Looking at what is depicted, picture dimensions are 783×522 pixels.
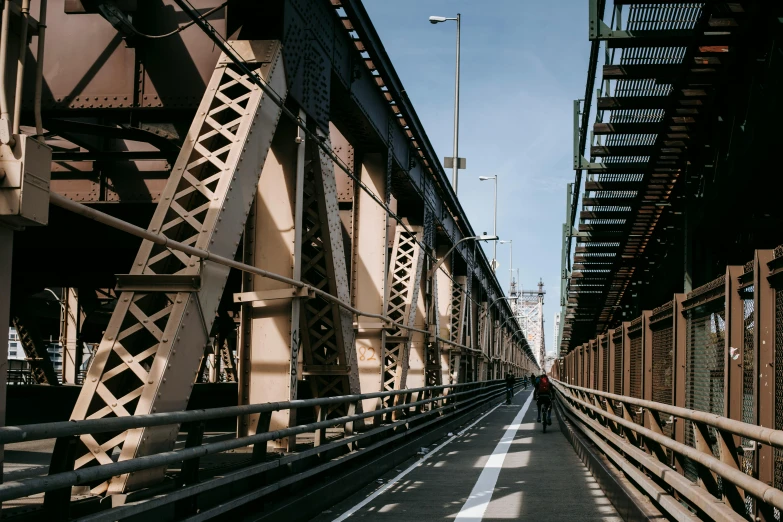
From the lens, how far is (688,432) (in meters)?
9.20

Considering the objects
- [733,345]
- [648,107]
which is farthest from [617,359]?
[733,345]

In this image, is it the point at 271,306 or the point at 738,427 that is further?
the point at 271,306

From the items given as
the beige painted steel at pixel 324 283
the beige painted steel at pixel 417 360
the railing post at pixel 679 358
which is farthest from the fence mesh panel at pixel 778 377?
the beige painted steel at pixel 417 360

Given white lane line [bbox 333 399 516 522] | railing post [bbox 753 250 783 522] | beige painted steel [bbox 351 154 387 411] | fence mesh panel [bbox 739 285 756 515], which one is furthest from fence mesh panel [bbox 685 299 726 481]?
beige painted steel [bbox 351 154 387 411]

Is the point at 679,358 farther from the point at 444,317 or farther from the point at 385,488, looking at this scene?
the point at 444,317

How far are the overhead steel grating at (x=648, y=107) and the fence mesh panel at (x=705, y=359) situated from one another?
5.30 meters

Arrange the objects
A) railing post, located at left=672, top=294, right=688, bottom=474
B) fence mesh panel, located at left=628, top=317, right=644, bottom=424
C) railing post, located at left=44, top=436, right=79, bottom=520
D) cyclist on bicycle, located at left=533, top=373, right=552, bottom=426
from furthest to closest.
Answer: cyclist on bicycle, located at left=533, top=373, right=552, bottom=426 < fence mesh panel, located at left=628, top=317, right=644, bottom=424 < railing post, located at left=672, top=294, right=688, bottom=474 < railing post, located at left=44, top=436, right=79, bottom=520

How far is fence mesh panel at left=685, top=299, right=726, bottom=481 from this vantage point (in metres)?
8.23

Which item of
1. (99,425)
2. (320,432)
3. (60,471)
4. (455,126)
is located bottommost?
(320,432)

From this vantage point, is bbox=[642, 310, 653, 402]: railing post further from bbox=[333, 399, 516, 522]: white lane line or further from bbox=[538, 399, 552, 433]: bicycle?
bbox=[538, 399, 552, 433]: bicycle

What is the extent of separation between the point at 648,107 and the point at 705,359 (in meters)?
8.13

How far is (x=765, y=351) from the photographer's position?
603cm

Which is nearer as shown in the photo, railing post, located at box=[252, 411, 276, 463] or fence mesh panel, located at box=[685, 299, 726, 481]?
fence mesh panel, located at box=[685, 299, 726, 481]

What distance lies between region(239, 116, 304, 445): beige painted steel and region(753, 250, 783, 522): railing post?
6.71 meters
